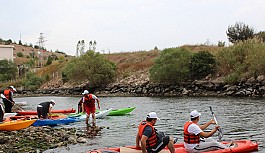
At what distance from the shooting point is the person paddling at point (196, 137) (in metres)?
11.5

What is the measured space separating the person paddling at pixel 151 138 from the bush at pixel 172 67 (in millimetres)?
37654

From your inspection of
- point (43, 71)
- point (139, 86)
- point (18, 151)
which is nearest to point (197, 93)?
point (139, 86)

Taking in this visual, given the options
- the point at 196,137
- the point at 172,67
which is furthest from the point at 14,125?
the point at 172,67

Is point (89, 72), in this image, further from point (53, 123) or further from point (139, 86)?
point (53, 123)

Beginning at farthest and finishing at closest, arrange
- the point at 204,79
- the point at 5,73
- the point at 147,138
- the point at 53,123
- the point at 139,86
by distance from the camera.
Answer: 1. the point at 5,73
2. the point at 139,86
3. the point at 204,79
4. the point at 53,123
5. the point at 147,138

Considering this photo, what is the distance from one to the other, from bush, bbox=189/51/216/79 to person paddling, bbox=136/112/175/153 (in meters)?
38.3

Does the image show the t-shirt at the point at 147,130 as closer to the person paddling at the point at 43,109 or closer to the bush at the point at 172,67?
the person paddling at the point at 43,109

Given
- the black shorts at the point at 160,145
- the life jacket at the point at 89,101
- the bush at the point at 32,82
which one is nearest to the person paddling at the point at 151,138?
the black shorts at the point at 160,145

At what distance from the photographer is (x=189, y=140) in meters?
11.9

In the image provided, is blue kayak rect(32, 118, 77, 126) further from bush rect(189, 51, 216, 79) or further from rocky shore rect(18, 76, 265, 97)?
bush rect(189, 51, 216, 79)

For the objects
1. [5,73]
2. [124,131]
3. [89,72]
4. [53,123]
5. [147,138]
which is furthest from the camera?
[5,73]

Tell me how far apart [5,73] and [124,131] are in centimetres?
7084

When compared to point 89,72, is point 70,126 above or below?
below

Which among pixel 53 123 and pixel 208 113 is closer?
pixel 53 123
